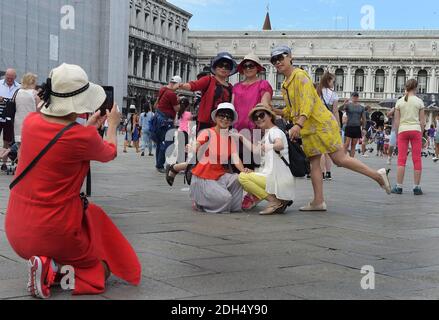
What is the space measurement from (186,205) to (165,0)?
57707 mm

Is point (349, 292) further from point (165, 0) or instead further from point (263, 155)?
point (165, 0)

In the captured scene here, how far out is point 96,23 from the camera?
38594 millimetres

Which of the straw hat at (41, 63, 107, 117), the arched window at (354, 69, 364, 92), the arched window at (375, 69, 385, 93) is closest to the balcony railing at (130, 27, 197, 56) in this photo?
the arched window at (354, 69, 364, 92)

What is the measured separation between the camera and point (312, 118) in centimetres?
618

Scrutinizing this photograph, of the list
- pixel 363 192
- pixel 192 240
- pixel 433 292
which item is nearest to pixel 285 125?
pixel 363 192

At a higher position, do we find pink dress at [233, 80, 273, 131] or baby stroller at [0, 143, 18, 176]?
pink dress at [233, 80, 273, 131]

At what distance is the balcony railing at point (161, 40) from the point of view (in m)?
57.6

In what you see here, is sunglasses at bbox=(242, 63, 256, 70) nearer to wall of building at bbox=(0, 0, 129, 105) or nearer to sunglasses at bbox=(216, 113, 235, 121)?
sunglasses at bbox=(216, 113, 235, 121)

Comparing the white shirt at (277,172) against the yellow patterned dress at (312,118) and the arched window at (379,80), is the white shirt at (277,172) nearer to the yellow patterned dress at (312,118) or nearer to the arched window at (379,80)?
the yellow patterned dress at (312,118)

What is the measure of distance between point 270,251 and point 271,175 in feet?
5.94

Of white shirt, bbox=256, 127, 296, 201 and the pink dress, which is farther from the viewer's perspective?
the pink dress

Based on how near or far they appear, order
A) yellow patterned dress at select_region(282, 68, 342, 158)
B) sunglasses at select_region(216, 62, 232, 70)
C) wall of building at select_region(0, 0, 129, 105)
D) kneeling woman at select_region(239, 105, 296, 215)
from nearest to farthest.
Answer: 1. kneeling woman at select_region(239, 105, 296, 215)
2. yellow patterned dress at select_region(282, 68, 342, 158)
3. sunglasses at select_region(216, 62, 232, 70)
4. wall of building at select_region(0, 0, 129, 105)

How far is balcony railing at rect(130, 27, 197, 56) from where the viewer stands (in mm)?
57625

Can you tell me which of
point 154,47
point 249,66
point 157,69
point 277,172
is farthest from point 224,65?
point 157,69
